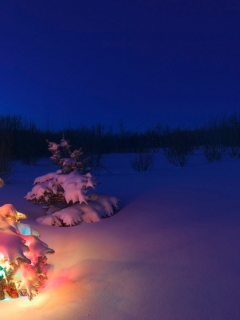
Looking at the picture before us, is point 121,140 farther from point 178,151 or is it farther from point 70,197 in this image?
point 70,197

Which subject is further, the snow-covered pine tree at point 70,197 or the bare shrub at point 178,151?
the bare shrub at point 178,151

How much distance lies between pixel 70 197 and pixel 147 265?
2171 mm

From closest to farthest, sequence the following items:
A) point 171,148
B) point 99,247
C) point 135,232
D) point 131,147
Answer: point 99,247
point 135,232
point 171,148
point 131,147

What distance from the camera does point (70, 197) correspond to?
18.2 ft

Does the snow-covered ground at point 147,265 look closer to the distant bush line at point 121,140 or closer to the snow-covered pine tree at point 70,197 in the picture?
the snow-covered pine tree at point 70,197

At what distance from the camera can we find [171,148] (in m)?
17.3

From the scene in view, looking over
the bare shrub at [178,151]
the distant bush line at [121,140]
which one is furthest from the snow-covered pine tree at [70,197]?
the bare shrub at [178,151]

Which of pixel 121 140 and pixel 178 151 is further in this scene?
pixel 121 140

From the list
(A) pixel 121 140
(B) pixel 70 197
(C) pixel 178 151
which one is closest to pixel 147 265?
(B) pixel 70 197

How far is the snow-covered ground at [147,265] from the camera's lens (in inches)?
114

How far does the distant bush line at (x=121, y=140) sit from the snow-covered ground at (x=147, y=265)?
7.18 m

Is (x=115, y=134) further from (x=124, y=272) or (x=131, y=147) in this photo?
(x=124, y=272)

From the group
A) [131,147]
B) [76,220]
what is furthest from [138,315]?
[131,147]

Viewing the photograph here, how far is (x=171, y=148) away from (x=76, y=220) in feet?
40.8
